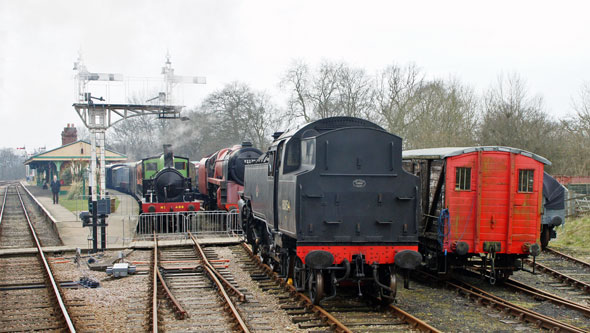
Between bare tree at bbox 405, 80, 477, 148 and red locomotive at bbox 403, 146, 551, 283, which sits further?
Answer: bare tree at bbox 405, 80, 477, 148

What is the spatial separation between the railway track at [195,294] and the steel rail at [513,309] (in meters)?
4.15

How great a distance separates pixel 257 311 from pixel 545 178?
7.50m

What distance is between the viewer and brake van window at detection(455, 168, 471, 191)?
10.6 metres

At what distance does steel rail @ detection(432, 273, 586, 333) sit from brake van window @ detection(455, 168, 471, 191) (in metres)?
1.92

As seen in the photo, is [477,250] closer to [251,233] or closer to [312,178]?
[312,178]

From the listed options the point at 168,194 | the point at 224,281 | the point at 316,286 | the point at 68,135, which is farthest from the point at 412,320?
the point at 68,135

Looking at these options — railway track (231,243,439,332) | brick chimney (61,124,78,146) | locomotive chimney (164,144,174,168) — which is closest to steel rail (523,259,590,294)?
railway track (231,243,439,332)

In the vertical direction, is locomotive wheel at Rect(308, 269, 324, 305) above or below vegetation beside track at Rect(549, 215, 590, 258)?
above

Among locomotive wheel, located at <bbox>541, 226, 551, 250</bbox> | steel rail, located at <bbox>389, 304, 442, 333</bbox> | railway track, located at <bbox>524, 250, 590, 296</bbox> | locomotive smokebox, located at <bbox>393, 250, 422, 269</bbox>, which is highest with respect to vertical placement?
locomotive smokebox, located at <bbox>393, 250, 422, 269</bbox>

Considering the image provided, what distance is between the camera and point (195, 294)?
1023cm

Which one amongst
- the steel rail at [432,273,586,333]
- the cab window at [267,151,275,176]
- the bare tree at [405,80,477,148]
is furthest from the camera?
the bare tree at [405,80,477,148]

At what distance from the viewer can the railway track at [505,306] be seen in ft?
25.4

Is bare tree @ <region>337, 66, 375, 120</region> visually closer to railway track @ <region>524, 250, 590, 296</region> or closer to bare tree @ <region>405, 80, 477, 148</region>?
bare tree @ <region>405, 80, 477, 148</region>

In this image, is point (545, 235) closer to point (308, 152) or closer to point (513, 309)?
point (513, 309)
